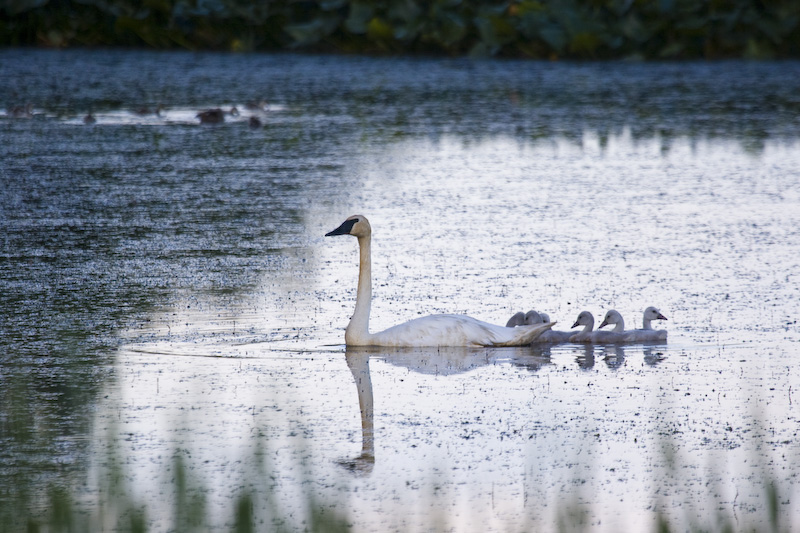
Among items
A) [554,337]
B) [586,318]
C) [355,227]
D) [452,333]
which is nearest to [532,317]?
[554,337]

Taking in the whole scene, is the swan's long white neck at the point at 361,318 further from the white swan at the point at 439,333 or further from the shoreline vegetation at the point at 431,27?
the shoreline vegetation at the point at 431,27

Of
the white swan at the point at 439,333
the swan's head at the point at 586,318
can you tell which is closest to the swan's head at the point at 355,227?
the white swan at the point at 439,333

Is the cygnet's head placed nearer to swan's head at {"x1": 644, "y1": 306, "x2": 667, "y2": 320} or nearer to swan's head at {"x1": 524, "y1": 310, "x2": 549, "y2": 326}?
swan's head at {"x1": 524, "y1": 310, "x2": 549, "y2": 326}

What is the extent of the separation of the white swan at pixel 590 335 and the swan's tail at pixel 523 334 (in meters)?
0.18

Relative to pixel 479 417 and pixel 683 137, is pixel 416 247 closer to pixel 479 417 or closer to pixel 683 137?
pixel 479 417

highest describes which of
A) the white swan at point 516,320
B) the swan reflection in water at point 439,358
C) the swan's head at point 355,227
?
the swan's head at point 355,227

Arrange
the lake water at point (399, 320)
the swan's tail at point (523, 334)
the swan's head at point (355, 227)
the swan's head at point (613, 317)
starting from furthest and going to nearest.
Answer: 1. the swan's head at point (355, 227)
2. the swan's head at point (613, 317)
3. the swan's tail at point (523, 334)
4. the lake water at point (399, 320)

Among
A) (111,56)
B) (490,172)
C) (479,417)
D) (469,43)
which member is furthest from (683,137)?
(111,56)

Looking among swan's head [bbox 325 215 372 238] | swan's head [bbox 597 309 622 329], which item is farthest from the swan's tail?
swan's head [bbox 325 215 372 238]

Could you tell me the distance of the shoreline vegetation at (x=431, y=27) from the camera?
27.0 m

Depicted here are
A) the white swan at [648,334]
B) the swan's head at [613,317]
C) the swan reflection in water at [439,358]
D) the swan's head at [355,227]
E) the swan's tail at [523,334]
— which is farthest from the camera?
the swan's head at [355,227]

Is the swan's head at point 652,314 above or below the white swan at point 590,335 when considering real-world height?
above

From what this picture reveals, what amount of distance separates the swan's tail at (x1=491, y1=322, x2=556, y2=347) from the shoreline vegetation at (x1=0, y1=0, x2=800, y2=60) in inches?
795

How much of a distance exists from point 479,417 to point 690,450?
0.88 meters
